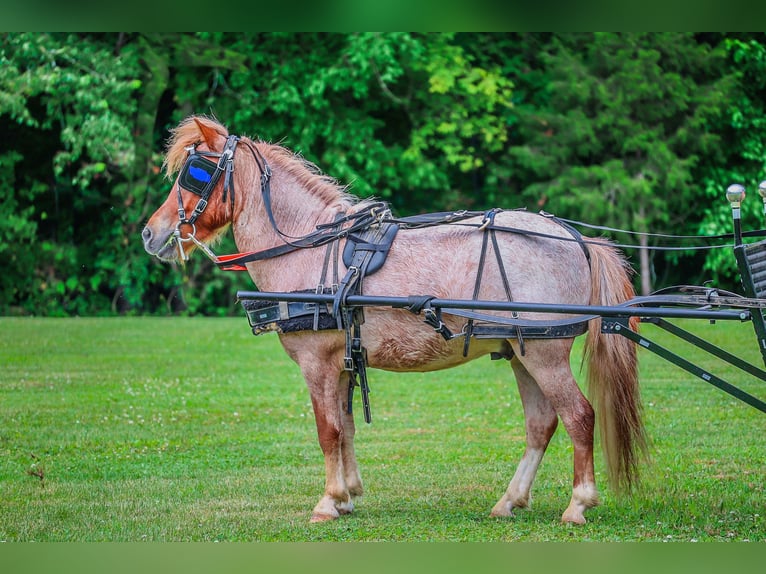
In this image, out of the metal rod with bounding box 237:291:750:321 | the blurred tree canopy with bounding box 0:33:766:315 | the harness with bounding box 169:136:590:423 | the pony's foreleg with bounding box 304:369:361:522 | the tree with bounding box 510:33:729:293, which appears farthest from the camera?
the tree with bounding box 510:33:729:293

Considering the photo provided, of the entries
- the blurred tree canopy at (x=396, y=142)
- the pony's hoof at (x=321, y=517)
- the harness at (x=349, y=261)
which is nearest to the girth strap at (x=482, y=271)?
the harness at (x=349, y=261)

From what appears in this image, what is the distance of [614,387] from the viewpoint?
5.36 meters

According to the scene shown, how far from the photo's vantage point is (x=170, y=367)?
38.5ft

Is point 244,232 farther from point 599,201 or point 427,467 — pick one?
point 599,201

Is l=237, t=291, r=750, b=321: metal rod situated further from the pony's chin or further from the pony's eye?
the pony's eye

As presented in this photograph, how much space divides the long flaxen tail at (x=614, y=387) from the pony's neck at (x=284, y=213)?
154 centimetres

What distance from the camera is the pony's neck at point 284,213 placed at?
5.59 meters

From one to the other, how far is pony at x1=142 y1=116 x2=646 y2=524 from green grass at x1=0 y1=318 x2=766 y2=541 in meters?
→ 0.31

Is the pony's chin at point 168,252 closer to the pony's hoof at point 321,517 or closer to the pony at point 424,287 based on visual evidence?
the pony at point 424,287

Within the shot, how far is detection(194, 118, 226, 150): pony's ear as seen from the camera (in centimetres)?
557

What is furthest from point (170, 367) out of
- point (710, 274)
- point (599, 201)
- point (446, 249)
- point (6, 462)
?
point (710, 274)

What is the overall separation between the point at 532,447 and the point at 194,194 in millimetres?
2428

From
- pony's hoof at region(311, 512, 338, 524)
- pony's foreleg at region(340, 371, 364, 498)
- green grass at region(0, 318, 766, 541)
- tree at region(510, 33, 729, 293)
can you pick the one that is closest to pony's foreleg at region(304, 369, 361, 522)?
pony's hoof at region(311, 512, 338, 524)

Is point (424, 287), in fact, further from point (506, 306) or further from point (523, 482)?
point (523, 482)
